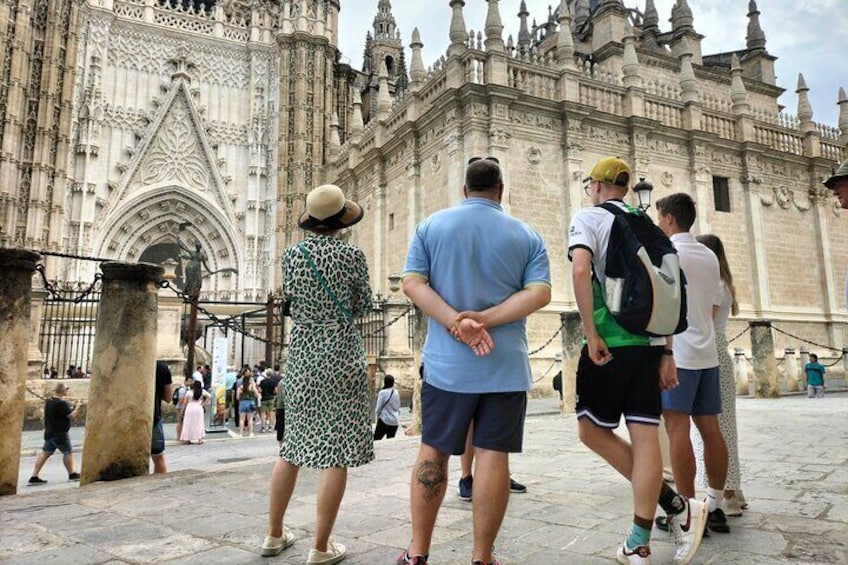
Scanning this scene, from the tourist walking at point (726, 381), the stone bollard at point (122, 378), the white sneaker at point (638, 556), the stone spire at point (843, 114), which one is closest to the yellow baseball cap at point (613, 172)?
the tourist walking at point (726, 381)

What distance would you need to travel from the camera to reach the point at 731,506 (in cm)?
322

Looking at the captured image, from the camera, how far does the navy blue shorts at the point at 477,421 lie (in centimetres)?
225

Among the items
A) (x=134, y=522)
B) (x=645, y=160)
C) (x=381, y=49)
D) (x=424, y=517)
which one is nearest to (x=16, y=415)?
(x=134, y=522)

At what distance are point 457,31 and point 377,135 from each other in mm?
5392

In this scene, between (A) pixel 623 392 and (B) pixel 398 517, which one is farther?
(B) pixel 398 517

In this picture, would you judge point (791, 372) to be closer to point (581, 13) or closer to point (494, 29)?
point (494, 29)

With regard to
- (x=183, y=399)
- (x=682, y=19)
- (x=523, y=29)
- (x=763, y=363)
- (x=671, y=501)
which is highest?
(x=523, y=29)

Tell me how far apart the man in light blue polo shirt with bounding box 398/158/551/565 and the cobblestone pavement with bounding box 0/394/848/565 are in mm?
521

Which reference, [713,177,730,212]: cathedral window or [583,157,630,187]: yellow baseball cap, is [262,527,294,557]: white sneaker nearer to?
[583,157,630,187]: yellow baseball cap

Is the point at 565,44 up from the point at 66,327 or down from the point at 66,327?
up

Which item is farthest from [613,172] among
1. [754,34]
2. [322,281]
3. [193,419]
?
[754,34]

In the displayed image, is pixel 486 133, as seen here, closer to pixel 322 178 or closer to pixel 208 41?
pixel 322 178

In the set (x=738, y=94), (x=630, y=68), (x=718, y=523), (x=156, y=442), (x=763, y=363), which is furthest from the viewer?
(x=738, y=94)

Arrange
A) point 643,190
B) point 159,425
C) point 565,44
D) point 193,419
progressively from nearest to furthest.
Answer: point 159,425
point 193,419
point 643,190
point 565,44
